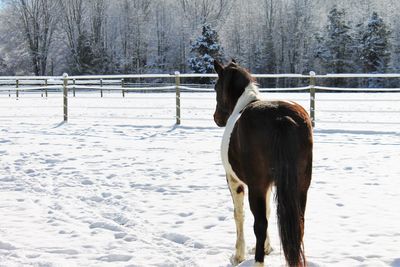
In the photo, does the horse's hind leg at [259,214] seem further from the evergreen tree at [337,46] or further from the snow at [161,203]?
the evergreen tree at [337,46]

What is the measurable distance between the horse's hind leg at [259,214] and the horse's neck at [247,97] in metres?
0.68

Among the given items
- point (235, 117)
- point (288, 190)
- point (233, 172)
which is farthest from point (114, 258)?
point (288, 190)

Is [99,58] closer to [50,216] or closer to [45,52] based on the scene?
[45,52]

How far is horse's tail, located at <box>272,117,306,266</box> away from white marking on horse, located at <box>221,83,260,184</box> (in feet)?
1.79

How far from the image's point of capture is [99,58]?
4009 centimetres

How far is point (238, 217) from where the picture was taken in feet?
10.3

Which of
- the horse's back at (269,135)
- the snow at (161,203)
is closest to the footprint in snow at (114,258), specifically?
the snow at (161,203)

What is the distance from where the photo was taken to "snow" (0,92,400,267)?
126 inches

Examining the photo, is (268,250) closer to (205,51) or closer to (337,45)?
(205,51)

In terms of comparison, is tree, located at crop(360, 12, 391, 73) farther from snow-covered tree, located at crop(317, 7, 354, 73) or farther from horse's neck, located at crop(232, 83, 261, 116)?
horse's neck, located at crop(232, 83, 261, 116)

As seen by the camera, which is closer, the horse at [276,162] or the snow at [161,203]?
the horse at [276,162]

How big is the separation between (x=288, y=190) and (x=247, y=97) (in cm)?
89

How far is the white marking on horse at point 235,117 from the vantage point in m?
2.97

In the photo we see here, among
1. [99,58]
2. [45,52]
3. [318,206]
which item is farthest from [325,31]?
[318,206]
